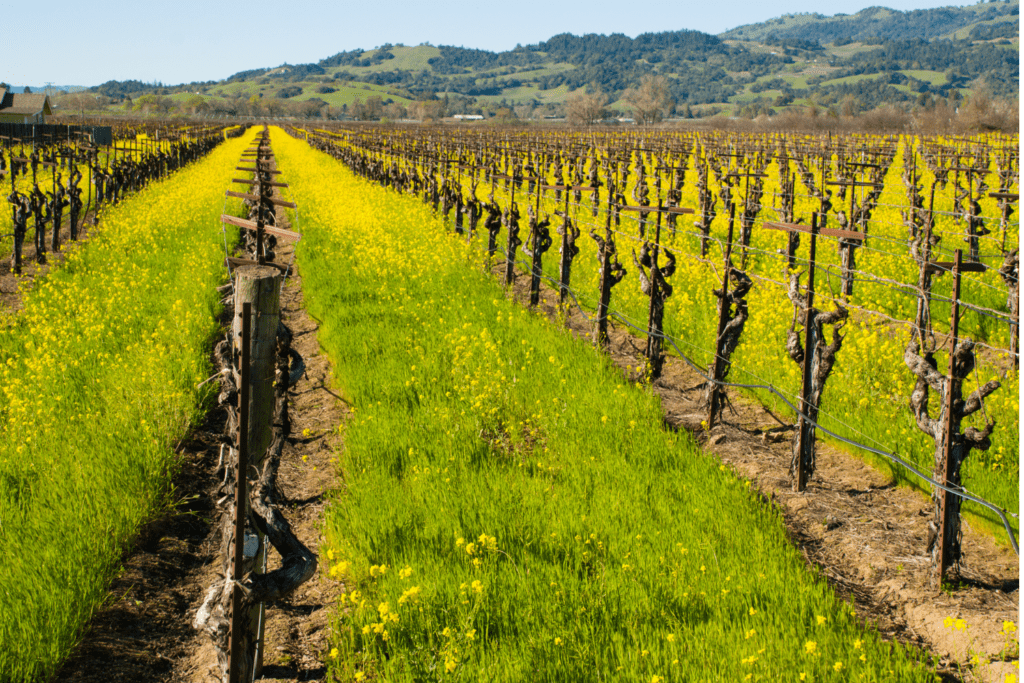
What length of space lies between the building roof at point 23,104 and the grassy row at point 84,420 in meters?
74.6

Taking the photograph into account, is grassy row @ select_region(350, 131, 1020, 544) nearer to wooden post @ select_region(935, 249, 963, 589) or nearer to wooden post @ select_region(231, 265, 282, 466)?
wooden post @ select_region(935, 249, 963, 589)

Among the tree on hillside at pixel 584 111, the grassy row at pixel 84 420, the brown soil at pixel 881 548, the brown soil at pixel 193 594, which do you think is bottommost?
the brown soil at pixel 193 594

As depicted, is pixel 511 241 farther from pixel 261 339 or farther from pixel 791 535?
pixel 261 339

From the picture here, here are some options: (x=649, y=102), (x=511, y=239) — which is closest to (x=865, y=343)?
(x=511, y=239)

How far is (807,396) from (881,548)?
162 centimetres

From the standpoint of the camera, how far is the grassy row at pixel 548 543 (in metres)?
4.32

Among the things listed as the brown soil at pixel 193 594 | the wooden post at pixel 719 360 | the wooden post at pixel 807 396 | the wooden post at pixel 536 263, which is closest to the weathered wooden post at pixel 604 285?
the wooden post at pixel 719 360

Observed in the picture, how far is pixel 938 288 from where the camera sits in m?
14.1

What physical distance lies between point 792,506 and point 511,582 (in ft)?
9.47

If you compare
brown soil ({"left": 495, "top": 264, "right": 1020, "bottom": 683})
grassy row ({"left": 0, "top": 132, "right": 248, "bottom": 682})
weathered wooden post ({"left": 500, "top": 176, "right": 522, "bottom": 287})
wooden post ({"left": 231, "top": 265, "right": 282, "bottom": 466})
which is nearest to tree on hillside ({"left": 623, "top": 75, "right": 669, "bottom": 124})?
weathered wooden post ({"left": 500, "top": 176, "right": 522, "bottom": 287})

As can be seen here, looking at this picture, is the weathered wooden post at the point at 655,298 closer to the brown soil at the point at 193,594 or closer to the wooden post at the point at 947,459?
the brown soil at the point at 193,594

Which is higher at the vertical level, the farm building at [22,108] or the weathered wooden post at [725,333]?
the farm building at [22,108]

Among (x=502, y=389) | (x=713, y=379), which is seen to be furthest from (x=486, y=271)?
(x=713, y=379)

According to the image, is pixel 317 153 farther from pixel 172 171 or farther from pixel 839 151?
pixel 839 151
